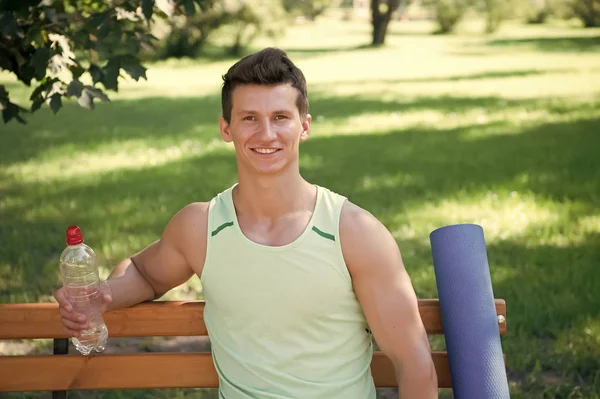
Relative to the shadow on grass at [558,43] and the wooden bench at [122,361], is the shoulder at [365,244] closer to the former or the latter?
the wooden bench at [122,361]

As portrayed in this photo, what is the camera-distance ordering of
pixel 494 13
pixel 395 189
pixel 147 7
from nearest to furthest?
pixel 147 7 < pixel 395 189 < pixel 494 13

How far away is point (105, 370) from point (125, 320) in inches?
7.3

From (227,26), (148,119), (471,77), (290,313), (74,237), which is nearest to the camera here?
(74,237)

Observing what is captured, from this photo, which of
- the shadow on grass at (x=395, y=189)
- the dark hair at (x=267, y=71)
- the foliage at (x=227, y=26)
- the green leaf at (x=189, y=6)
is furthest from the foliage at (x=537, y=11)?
the dark hair at (x=267, y=71)

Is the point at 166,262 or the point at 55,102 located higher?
the point at 55,102

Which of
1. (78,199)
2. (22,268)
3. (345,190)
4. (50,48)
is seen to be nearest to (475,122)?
(345,190)

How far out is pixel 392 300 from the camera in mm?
2600

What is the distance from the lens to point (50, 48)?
4.30 m

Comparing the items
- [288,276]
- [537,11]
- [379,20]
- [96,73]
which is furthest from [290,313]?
[537,11]

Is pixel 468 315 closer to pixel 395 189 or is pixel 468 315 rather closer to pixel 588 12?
pixel 395 189

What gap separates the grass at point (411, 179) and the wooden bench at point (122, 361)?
5.57 ft

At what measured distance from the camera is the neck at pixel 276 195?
275 cm

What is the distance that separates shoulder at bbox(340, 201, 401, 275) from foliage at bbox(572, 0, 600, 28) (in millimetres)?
45394

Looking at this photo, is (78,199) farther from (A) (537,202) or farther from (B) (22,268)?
(A) (537,202)
